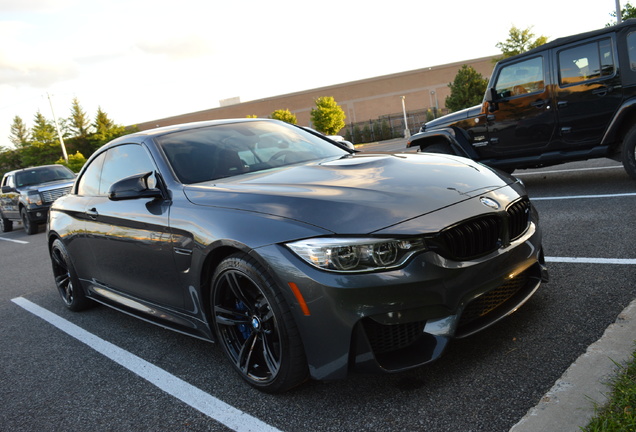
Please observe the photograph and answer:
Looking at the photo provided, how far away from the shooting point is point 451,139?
330 inches

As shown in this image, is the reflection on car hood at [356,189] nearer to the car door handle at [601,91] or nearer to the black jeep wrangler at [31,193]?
the car door handle at [601,91]

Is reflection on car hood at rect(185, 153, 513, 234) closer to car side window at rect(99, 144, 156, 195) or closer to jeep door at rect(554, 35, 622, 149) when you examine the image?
car side window at rect(99, 144, 156, 195)

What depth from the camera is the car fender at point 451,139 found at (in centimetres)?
829

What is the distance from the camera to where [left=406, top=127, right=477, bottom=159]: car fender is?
8.29 m

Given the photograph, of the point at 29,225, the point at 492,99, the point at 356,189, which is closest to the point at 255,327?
the point at 356,189

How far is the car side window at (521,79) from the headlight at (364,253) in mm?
5899

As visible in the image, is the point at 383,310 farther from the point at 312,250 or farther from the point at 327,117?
the point at 327,117

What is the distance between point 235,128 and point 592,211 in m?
4.12

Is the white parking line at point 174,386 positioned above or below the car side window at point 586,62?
below

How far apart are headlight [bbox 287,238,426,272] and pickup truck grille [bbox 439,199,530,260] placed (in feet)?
0.58

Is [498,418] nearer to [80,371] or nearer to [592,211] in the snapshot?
[80,371]

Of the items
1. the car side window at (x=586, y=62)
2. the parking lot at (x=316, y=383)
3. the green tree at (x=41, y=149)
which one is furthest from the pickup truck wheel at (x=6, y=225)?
the green tree at (x=41, y=149)

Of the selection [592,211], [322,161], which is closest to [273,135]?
[322,161]

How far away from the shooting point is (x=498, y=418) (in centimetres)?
227
